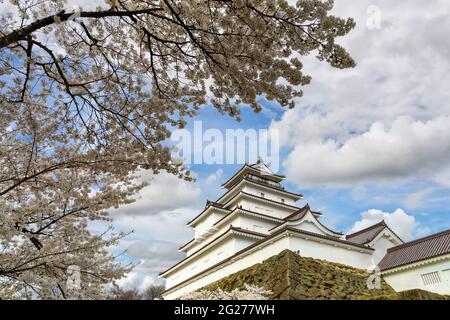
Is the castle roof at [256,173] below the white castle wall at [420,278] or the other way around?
the other way around

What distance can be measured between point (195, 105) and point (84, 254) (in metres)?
3.28

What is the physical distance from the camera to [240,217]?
2155cm

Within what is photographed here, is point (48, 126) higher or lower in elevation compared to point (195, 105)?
lower

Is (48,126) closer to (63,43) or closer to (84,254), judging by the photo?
(63,43)

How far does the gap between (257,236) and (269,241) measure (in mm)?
A: 5815

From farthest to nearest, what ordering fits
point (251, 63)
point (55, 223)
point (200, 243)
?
point (200, 243) → point (55, 223) → point (251, 63)

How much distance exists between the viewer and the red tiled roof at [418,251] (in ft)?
44.4

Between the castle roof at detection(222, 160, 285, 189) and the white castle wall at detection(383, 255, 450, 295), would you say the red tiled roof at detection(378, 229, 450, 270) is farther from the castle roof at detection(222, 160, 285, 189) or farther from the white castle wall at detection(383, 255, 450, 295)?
the castle roof at detection(222, 160, 285, 189)

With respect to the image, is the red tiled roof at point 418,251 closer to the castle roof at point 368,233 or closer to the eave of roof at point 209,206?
the castle roof at point 368,233

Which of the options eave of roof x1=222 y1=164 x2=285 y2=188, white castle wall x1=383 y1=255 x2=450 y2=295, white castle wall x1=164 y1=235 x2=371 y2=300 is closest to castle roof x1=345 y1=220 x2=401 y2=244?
white castle wall x1=164 y1=235 x2=371 y2=300

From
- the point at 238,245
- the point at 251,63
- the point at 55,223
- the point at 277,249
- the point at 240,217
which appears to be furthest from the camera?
the point at 240,217

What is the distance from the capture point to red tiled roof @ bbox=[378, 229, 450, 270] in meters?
13.5

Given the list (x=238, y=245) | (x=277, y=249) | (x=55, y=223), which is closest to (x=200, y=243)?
(x=238, y=245)

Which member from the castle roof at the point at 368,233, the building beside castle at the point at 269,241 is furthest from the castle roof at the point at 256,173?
the castle roof at the point at 368,233
